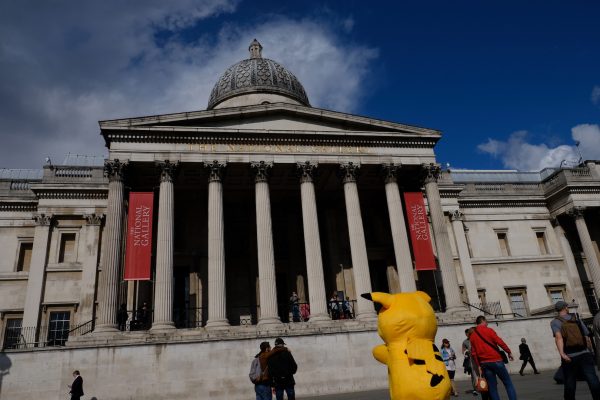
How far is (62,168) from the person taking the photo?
1049 inches

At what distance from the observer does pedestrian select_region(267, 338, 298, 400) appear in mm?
8828

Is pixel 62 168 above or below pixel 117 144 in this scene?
above

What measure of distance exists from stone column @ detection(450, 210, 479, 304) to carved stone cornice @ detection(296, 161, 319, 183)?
13.6 meters

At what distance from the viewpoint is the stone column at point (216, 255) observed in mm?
18703

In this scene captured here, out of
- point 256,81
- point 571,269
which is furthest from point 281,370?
point 571,269

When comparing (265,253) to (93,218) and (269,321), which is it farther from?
(93,218)

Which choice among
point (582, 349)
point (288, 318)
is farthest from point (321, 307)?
point (582, 349)

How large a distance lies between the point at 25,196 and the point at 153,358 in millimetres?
15216

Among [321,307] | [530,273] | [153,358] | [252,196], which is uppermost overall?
[252,196]

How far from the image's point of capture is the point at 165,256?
63.0 ft

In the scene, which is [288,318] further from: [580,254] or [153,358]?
[580,254]

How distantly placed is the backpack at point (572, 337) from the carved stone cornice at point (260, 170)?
15.8 metres

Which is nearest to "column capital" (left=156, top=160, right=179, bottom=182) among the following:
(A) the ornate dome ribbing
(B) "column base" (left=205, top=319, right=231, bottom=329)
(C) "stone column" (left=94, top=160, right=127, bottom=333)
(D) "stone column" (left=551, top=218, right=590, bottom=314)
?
(C) "stone column" (left=94, top=160, right=127, bottom=333)

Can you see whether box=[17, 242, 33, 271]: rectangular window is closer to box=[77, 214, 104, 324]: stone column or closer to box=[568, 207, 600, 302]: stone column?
box=[77, 214, 104, 324]: stone column
